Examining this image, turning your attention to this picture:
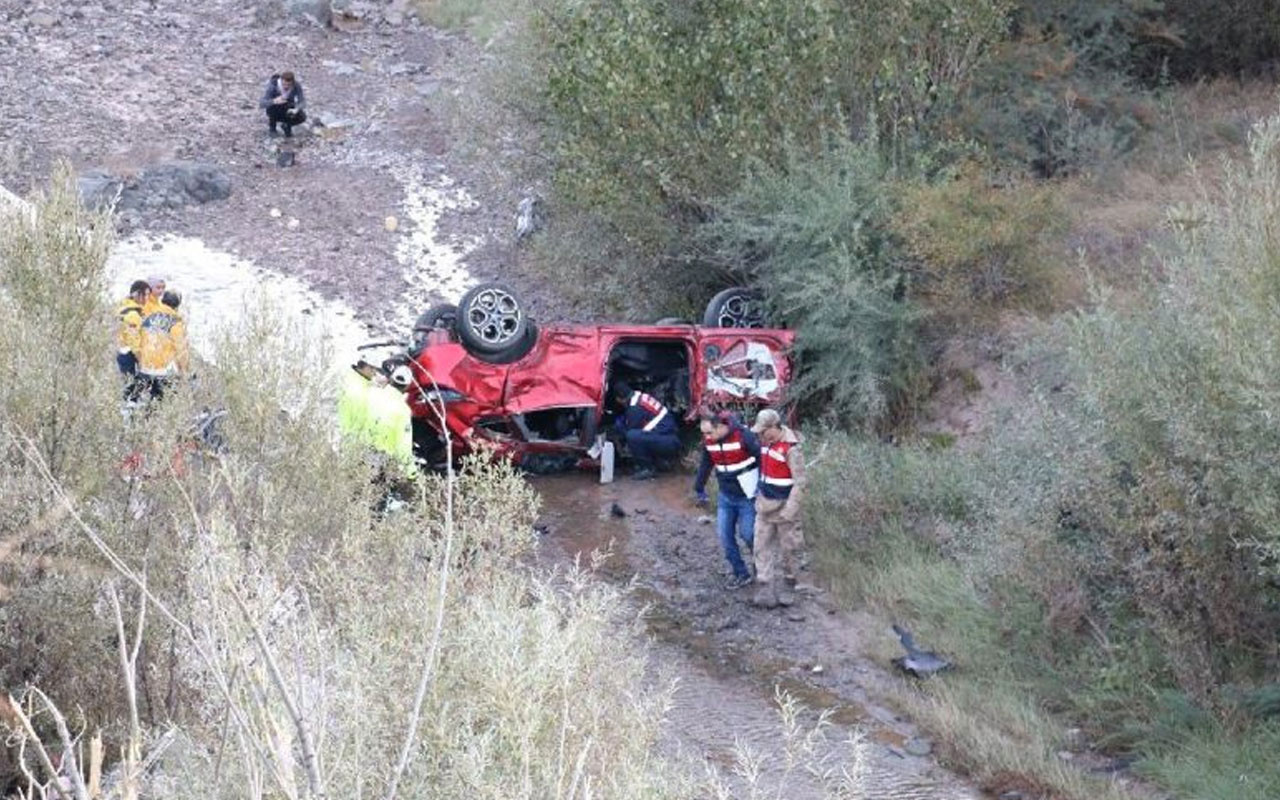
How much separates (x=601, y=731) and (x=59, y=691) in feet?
13.2

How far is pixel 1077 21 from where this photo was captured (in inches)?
784

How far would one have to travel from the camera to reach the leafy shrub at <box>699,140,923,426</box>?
15.2m

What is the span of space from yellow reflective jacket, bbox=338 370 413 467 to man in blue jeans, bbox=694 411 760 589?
223cm

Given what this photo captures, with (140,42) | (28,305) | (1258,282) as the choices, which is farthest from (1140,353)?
(140,42)

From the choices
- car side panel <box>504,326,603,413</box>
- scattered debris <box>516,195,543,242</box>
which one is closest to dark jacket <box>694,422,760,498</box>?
car side panel <box>504,326,603,413</box>

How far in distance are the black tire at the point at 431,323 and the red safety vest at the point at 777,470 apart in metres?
3.61

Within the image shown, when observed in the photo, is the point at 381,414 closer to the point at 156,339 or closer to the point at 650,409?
the point at 156,339

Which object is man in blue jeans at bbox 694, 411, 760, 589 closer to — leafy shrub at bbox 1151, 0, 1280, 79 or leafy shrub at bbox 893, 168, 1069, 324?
leafy shrub at bbox 893, 168, 1069, 324

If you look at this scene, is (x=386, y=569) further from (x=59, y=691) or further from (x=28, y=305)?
(x=28, y=305)

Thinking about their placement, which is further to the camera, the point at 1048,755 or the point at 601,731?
the point at 1048,755

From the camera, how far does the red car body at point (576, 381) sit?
46.5 ft

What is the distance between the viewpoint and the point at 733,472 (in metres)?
12.3

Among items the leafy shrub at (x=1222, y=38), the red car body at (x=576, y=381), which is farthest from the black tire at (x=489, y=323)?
the leafy shrub at (x=1222, y=38)

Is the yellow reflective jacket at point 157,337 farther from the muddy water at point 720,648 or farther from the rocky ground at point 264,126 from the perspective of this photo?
the rocky ground at point 264,126
